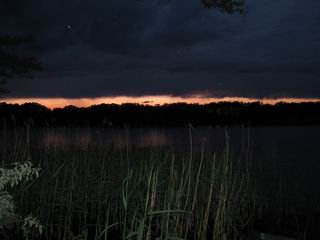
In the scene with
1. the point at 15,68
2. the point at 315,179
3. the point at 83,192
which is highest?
the point at 15,68

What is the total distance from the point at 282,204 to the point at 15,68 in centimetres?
1122

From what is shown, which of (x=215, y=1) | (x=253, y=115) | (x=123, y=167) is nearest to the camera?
(x=215, y=1)

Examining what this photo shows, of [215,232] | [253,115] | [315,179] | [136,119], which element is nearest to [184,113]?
[136,119]

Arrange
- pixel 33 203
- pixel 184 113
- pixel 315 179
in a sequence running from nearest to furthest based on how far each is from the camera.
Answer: pixel 33 203, pixel 315 179, pixel 184 113

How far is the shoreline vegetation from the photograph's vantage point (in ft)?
24.2

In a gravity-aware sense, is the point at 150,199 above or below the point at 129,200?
above

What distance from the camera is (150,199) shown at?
24.6 ft

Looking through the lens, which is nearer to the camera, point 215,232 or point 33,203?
point 215,232

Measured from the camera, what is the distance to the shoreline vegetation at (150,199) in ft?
24.2

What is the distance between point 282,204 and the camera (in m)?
13.0

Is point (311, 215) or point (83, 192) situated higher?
point (83, 192)

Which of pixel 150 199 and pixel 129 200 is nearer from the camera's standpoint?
pixel 150 199

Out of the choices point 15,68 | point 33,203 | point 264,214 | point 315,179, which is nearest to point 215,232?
point 33,203

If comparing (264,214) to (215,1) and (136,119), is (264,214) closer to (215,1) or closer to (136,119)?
(215,1)
